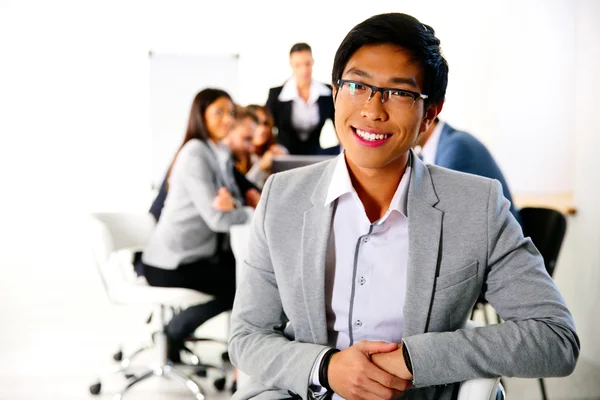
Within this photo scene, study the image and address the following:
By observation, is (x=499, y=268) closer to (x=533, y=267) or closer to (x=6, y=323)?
(x=533, y=267)

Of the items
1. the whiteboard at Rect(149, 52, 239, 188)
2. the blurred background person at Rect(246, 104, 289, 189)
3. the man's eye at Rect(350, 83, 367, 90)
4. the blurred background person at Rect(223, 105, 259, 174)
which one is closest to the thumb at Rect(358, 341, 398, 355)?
the man's eye at Rect(350, 83, 367, 90)

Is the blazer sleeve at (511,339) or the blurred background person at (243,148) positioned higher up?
the blazer sleeve at (511,339)

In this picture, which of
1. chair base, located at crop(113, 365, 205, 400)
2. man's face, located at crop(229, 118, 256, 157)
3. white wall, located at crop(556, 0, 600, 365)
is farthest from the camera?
man's face, located at crop(229, 118, 256, 157)

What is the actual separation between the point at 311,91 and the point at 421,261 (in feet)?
12.5

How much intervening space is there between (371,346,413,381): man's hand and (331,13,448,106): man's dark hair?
1.62 feet

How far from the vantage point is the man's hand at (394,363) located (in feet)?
3.97

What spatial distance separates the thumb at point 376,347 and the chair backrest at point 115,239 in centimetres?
217

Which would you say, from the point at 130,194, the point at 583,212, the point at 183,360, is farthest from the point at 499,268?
the point at 130,194

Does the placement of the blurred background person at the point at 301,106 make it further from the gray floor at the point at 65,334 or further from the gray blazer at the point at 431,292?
the gray blazer at the point at 431,292

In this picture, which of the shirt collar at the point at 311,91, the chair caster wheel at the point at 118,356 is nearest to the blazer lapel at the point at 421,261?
the chair caster wheel at the point at 118,356

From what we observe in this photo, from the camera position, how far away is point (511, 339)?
3.94 feet

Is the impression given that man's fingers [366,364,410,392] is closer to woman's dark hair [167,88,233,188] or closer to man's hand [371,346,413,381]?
man's hand [371,346,413,381]

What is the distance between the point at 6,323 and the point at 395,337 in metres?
4.21

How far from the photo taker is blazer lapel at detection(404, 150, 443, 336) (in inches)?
49.9
